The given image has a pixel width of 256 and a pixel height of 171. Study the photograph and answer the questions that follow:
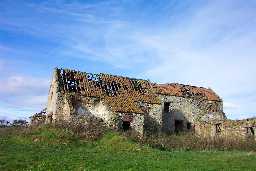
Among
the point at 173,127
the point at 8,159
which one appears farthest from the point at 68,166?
the point at 173,127

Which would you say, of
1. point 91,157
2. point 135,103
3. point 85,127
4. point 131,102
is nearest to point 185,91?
point 135,103

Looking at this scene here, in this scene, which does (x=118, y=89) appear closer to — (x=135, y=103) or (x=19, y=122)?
(x=135, y=103)

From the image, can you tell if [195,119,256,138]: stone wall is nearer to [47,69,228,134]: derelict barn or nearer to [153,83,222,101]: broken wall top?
[47,69,228,134]: derelict barn

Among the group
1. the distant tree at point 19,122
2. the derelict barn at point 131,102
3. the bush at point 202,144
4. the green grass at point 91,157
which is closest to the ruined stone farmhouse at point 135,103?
the derelict barn at point 131,102

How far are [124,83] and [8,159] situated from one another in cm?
2354

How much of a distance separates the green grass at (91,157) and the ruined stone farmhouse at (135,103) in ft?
25.5

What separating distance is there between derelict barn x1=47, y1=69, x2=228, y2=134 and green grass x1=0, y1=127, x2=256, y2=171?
7798 mm

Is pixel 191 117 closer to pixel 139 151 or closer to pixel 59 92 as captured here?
pixel 59 92

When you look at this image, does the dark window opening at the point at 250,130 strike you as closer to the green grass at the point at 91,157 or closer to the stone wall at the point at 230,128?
the stone wall at the point at 230,128

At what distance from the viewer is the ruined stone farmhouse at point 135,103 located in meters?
38.8

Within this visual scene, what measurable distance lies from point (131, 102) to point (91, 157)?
18.3 meters

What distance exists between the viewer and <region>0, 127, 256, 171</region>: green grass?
20375 mm

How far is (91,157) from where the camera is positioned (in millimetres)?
22844

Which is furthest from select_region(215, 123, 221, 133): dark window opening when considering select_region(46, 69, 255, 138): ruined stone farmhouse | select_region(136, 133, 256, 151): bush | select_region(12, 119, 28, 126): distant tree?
select_region(12, 119, 28, 126): distant tree
